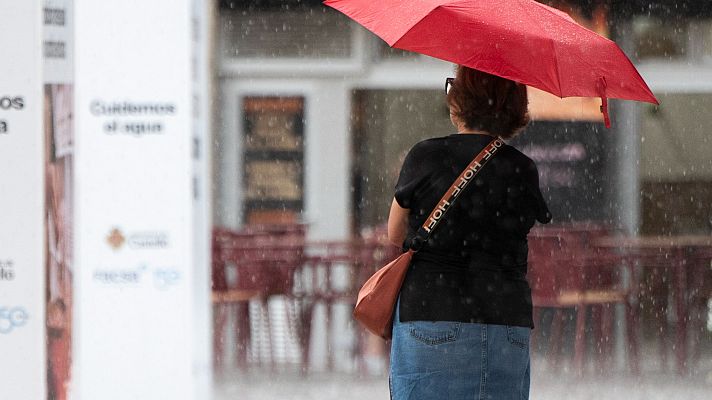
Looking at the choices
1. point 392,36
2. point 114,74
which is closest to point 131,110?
point 114,74

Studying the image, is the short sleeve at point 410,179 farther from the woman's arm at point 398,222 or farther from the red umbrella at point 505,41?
the red umbrella at point 505,41

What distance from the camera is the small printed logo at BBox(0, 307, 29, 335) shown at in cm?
453

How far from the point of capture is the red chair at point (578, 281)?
30.8 ft

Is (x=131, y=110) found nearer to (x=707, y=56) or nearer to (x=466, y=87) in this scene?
(x=466, y=87)

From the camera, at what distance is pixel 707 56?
449 inches

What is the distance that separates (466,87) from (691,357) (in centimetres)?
706

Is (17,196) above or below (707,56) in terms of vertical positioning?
below

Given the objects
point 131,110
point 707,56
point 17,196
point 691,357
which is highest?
point 707,56

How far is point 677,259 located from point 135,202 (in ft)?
19.2

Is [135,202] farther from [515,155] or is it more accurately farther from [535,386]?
[535,386]

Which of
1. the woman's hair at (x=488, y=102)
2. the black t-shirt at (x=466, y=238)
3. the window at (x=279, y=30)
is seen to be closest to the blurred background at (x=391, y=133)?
the window at (x=279, y=30)

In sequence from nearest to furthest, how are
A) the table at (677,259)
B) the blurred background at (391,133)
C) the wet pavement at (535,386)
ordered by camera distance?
the wet pavement at (535,386) → the table at (677,259) → the blurred background at (391,133)

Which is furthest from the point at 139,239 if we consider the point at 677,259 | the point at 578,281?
the point at 677,259

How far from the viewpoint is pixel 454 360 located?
3.50 m
